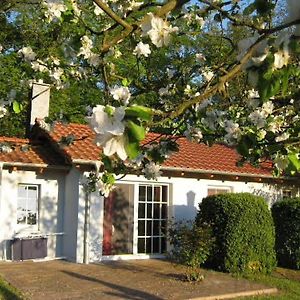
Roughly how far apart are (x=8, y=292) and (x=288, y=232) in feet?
23.3

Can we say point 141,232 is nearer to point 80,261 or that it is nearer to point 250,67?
point 80,261

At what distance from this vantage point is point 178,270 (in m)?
12.0

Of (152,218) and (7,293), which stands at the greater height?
(152,218)

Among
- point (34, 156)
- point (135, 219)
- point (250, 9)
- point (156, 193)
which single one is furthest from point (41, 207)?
point (250, 9)

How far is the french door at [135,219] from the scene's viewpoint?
13844mm

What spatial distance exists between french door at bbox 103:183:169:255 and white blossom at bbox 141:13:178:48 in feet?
36.3

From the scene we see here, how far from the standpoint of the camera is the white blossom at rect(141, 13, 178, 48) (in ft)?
9.21

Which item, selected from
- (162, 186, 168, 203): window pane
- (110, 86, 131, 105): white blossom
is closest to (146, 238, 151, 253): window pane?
(162, 186, 168, 203): window pane

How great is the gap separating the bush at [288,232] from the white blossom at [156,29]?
36.1ft

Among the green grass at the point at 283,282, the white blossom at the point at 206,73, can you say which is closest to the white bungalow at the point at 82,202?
the green grass at the point at 283,282

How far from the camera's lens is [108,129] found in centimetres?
202

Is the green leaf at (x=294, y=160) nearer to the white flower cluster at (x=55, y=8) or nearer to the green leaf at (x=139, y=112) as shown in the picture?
the green leaf at (x=139, y=112)

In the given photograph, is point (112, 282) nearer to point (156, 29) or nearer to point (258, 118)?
point (258, 118)

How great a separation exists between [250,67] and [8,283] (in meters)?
8.66
